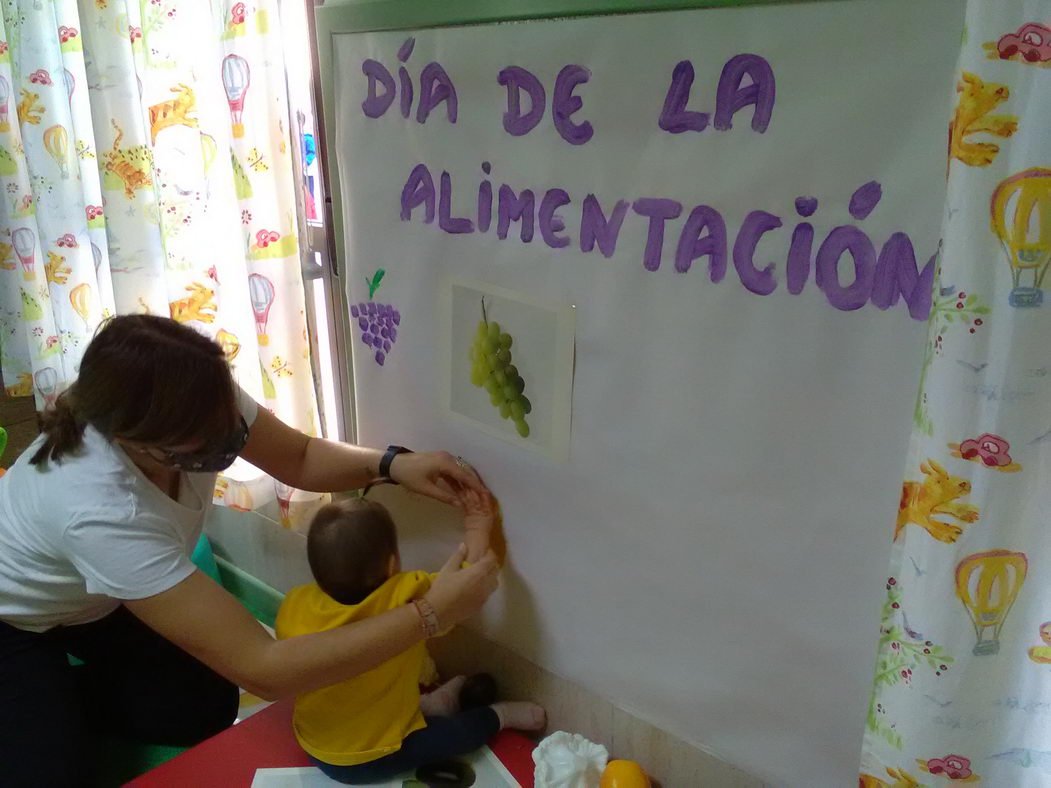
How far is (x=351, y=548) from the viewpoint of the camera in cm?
112

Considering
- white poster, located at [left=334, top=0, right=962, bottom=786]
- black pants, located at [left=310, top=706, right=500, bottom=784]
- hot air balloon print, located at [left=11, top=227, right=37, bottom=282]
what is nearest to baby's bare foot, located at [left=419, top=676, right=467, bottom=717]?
black pants, located at [left=310, top=706, right=500, bottom=784]

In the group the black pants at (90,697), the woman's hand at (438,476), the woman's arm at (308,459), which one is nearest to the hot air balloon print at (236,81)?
the woman's arm at (308,459)

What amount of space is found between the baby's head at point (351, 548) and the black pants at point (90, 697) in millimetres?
447

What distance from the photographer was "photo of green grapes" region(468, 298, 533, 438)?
3.42ft

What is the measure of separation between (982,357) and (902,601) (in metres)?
0.21

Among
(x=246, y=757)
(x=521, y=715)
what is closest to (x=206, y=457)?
(x=246, y=757)

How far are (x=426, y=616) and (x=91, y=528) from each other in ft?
1.36

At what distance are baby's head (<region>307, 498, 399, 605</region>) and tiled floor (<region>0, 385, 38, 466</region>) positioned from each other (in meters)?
1.69

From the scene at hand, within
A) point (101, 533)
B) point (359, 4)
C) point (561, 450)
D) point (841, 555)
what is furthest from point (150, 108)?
point (841, 555)

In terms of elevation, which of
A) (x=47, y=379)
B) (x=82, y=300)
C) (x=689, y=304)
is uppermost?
(x=689, y=304)

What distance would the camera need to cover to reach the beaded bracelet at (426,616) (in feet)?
3.42

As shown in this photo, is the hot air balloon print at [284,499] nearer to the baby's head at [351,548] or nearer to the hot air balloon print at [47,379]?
the baby's head at [351,548]

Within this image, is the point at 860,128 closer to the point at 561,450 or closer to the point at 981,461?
the point at 981,461

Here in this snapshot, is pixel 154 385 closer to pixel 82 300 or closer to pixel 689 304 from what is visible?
pixel 689 304
